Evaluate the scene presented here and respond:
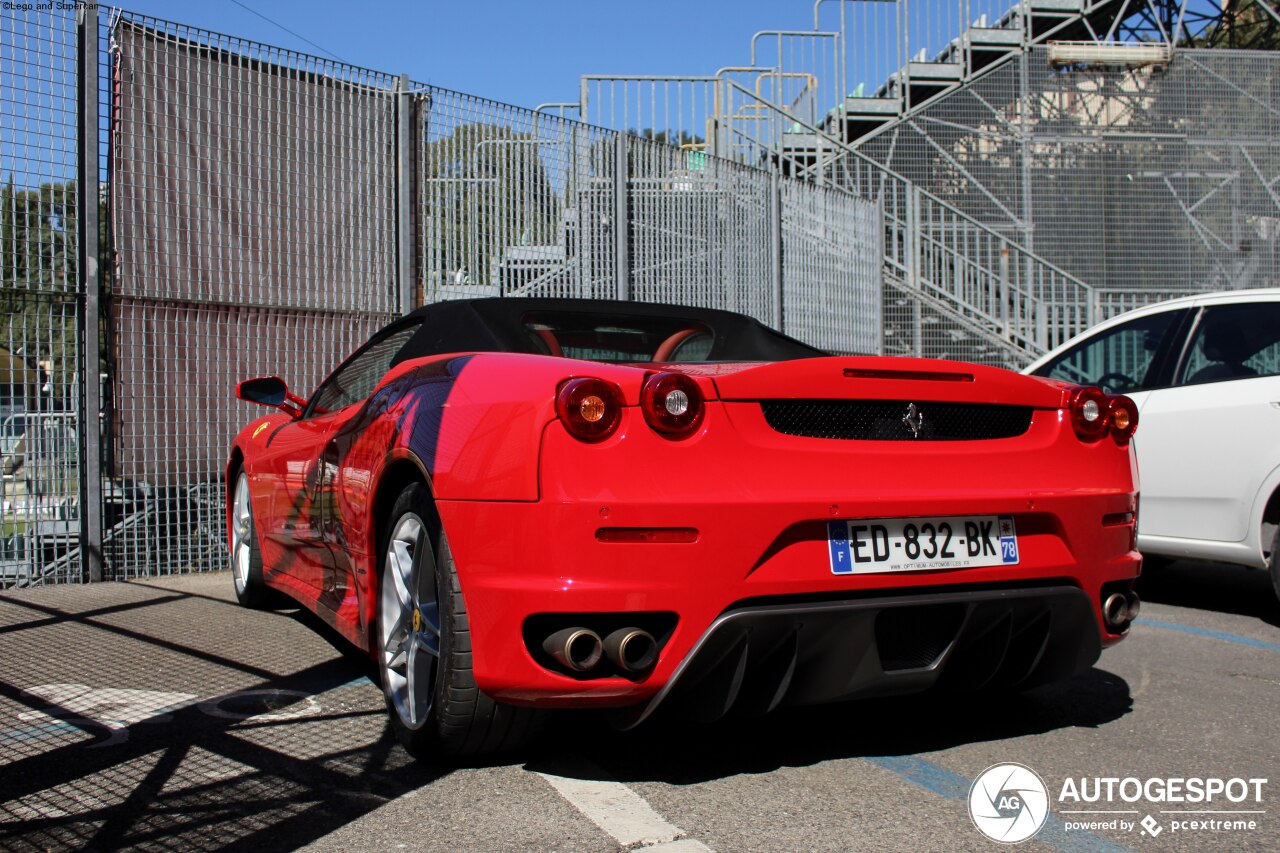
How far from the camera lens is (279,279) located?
7656 mm

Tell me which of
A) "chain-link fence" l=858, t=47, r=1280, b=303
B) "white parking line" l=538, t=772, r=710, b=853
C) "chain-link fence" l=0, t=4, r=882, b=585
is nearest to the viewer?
"white parking line" l=538, t=772, r=710, b=853

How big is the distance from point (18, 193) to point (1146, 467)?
19.8ft

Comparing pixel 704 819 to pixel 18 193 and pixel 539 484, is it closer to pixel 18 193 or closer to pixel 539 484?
pixel 539 484

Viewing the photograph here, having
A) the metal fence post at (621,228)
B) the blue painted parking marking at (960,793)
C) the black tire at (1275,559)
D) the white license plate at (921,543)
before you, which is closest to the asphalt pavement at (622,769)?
the blue painted parking marking at (960,793)

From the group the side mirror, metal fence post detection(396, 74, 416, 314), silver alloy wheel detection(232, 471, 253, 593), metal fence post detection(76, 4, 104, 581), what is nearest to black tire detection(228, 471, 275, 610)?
silver alloy wheel detection(232, 471, 253, 593)

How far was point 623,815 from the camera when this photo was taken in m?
2.84

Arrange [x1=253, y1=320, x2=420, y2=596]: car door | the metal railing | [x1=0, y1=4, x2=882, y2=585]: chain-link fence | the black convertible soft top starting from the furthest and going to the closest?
the metal railing, [x1=0, y1=4, x2=882, y2=585]: chain-link fence, [x1=253, y1=320, x2=420, y2=596]: car door, the black convertible soft top

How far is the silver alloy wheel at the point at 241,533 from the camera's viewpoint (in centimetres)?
580

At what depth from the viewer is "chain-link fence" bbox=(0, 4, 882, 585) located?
6543 mm

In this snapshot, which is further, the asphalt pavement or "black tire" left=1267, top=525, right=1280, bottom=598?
"black tire" left=1267, top=525, right=1280, bottom=598

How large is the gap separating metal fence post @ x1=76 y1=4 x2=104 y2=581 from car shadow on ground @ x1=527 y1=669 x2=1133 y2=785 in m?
4.08

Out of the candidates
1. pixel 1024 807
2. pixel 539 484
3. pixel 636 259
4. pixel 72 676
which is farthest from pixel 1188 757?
pixel 636 259

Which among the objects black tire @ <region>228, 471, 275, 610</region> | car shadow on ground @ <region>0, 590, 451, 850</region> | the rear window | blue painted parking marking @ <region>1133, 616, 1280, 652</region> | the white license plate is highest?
the rear window

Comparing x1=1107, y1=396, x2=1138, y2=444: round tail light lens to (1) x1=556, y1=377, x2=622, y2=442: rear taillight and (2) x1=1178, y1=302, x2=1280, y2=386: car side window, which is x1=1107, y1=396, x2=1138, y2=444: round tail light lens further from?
(2) x1=1178, y1=302, x2=1280, y2=386: car side window
